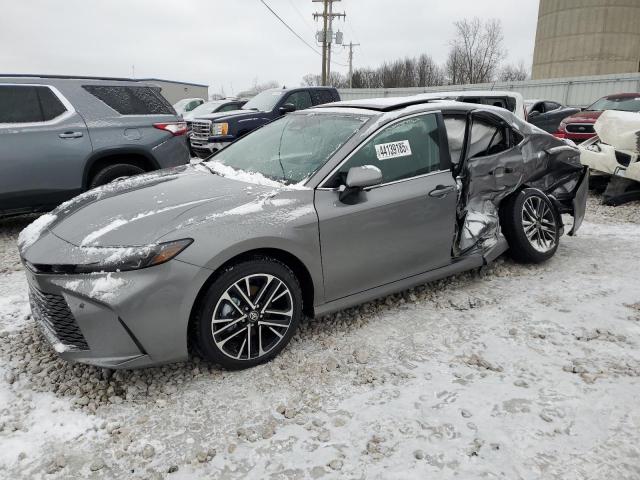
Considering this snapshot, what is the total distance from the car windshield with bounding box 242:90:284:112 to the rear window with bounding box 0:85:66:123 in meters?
5.99

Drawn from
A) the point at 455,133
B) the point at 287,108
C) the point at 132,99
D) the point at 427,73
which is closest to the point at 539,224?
the point at 455,133

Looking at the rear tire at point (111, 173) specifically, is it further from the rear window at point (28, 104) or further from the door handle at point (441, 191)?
the door handle at point (441, 191)

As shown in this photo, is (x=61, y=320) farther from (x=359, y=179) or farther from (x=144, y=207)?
(x=359, y=179)

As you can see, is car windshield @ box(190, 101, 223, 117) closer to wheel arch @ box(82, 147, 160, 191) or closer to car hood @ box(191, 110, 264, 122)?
car hood @ box(191, 110, 264, 122)

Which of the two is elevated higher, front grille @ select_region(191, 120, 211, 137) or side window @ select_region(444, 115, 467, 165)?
side window @ select_region(444, 115, 467, 165)

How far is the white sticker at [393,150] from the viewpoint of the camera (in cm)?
347

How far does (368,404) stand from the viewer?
2.66 m

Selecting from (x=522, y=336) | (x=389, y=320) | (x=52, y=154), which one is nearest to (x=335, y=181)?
(x=389, y=320)

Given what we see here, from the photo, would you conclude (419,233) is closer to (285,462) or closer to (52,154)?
(285,462)

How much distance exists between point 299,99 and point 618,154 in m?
6.88

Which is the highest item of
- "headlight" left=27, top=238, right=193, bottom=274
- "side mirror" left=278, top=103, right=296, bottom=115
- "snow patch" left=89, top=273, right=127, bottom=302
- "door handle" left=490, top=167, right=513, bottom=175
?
"side mirror" left=278, top=103, right=296, bottom=115

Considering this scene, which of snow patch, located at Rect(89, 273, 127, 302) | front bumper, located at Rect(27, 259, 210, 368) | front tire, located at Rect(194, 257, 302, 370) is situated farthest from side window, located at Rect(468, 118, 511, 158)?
snow patch, located at Rect(89, 273, 127, 302)

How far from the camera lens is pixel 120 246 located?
8.57ft

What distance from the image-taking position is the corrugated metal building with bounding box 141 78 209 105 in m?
41.3
